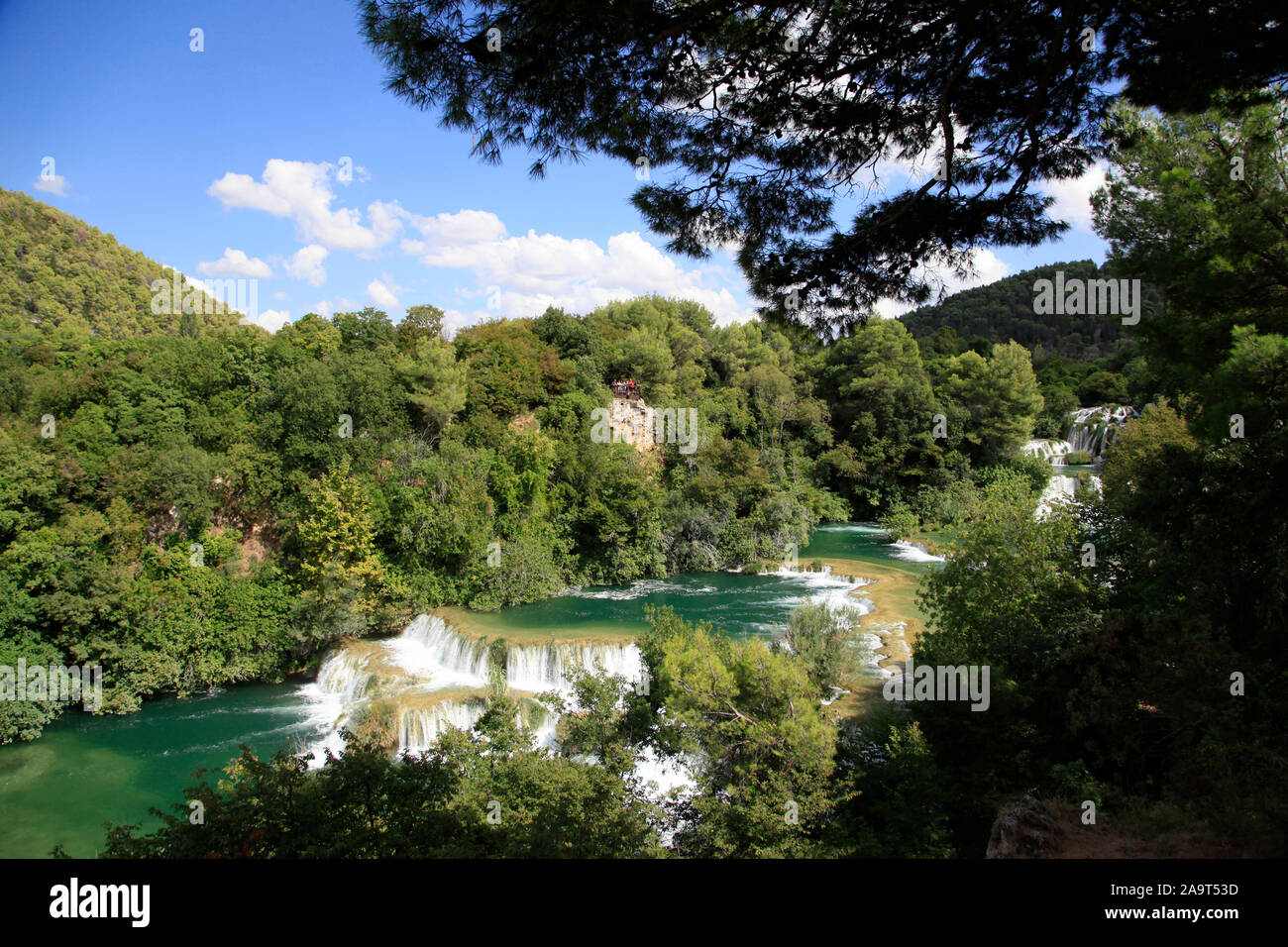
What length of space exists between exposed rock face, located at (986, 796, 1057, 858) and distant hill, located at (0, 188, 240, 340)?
3199 cm

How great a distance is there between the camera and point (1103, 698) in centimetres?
864

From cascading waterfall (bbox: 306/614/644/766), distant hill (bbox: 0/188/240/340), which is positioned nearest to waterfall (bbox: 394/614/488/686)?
cascading waterfall (bbox: 306/614/644/766)

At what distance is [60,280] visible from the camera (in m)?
27.2

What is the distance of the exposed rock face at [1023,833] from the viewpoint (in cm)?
625

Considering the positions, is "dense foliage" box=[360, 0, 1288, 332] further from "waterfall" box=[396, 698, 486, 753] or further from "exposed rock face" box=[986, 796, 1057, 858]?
"waterfall" box=[396, 698, 486, 753]

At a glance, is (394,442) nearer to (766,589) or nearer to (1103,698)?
(766,589)

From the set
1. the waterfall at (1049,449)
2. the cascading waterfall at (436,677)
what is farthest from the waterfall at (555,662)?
the waterfall at (1049,449)

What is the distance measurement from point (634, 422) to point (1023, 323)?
65255 mm

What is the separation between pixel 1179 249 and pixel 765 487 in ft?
57.2

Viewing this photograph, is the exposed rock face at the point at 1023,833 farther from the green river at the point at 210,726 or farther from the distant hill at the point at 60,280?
the distant hill at the point at 60,280

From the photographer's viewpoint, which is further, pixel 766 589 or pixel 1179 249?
pixel 766 589

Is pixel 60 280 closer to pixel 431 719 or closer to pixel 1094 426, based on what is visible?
pixel 431 719
